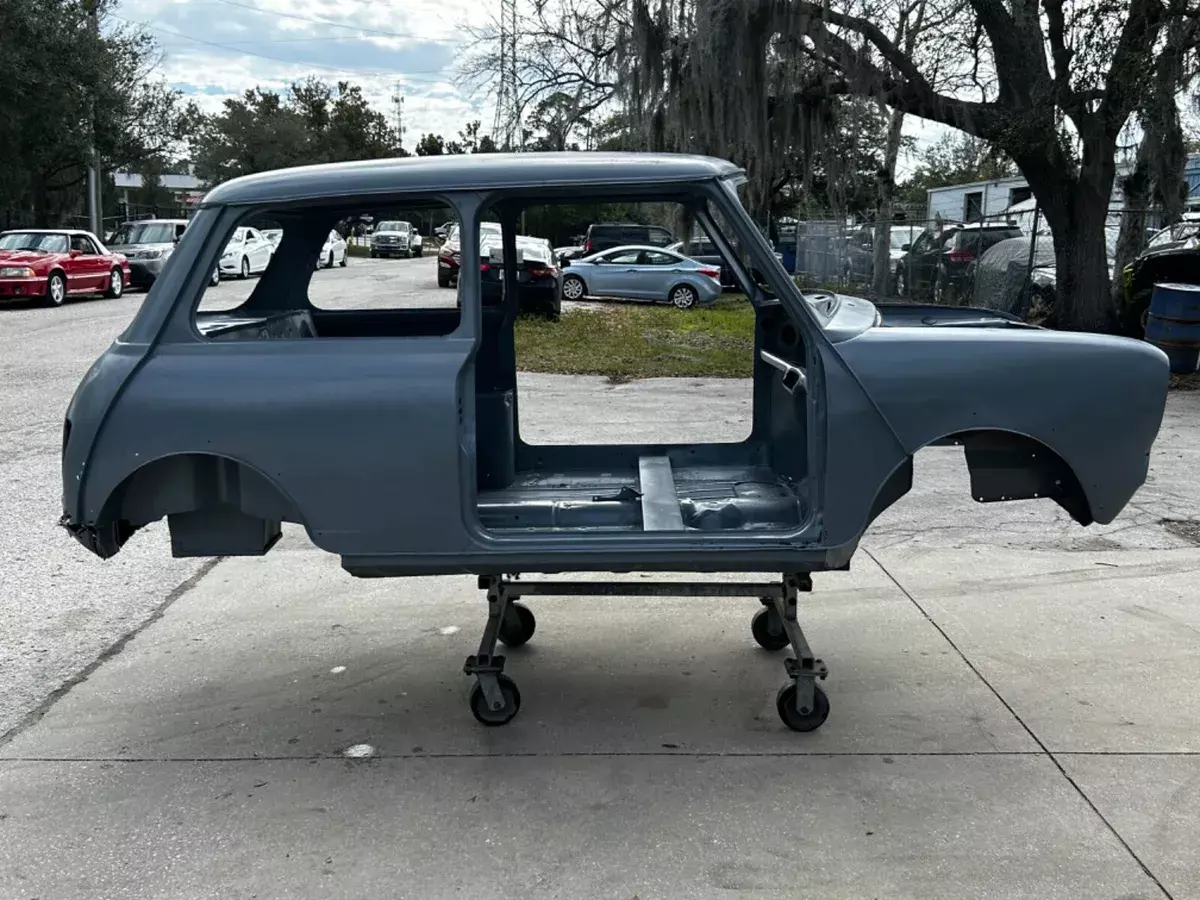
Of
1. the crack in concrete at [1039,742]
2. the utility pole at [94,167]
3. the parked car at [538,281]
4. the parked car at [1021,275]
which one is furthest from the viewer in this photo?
the utility pole at [94,167]

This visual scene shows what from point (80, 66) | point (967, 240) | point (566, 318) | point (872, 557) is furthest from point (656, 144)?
point (80, 66)

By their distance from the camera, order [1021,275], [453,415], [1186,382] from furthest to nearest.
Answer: [1021,275]
[1186,382]
[453,415]

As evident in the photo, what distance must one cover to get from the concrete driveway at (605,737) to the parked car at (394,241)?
125 feet

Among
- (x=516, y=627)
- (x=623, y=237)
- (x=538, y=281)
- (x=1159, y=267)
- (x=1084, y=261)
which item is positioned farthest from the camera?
(x=623, y=237)

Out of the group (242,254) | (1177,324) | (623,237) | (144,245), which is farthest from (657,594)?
(623,237)

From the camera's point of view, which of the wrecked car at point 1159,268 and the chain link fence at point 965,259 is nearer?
the wrecked car at point 1159,268

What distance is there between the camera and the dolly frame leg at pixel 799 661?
12.9 feet

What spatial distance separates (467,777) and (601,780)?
464 mm

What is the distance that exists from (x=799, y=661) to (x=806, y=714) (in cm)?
20

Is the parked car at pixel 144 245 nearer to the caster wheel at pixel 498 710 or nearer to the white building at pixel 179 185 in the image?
the caster wheel at pixel 498 710

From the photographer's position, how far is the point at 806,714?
3.96m

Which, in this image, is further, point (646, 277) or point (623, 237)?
point (623, 237)

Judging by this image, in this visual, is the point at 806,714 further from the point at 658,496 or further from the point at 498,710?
the point at 498,710

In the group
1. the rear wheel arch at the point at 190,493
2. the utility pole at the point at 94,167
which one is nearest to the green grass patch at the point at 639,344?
the rear wheel arch at the point at 190,493
